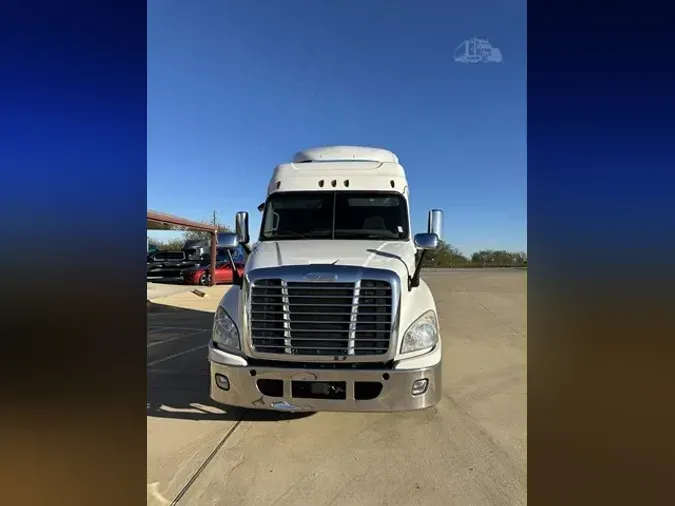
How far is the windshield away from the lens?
455 cm

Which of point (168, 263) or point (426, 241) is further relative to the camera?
point (168, 263)

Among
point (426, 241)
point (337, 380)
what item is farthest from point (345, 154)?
point (337, 380)

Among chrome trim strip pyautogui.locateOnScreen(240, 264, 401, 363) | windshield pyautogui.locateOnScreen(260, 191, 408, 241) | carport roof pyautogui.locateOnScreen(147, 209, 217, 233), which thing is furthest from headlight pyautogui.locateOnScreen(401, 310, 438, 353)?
carport roof pyautogui.locateOnScreen(147, 209, 217, 233)

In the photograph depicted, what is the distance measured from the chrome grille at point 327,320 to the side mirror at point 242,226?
5.82ft

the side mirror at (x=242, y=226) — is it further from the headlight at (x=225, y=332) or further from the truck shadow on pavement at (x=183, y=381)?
the truck shadow on pavement at (x=183, y=381)

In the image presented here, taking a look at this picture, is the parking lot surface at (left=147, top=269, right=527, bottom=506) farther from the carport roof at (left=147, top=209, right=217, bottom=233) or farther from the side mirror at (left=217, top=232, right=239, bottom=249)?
the carport roof at (left=147, top=209, right=217, bottom=233)

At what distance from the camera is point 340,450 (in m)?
3.29

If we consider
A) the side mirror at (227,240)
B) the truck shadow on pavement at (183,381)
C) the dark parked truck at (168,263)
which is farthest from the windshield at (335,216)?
the dark parked truck at (168,263)

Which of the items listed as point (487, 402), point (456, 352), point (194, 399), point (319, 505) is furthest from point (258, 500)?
point (456, 352)

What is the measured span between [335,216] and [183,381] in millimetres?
2922

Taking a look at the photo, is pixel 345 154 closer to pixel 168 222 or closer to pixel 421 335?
pixel 421 335

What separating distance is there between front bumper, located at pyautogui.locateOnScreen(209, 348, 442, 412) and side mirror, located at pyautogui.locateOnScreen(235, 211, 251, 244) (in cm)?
203
